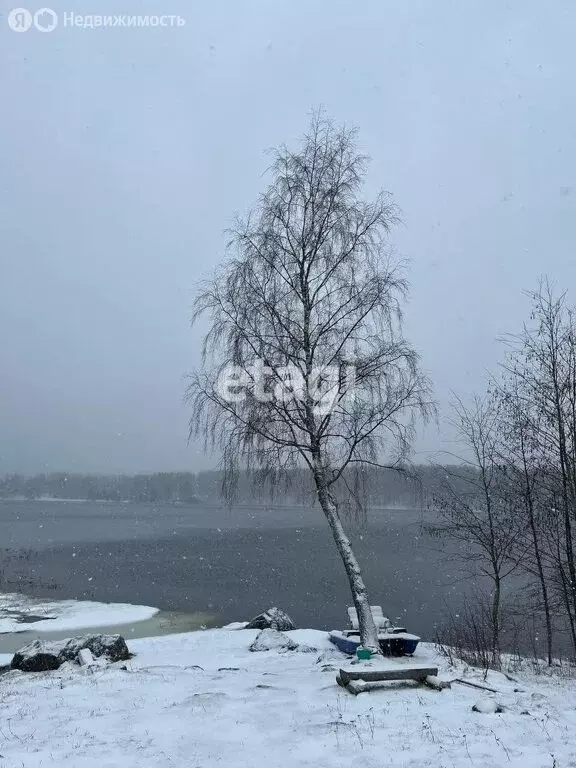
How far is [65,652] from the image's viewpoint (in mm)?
12578

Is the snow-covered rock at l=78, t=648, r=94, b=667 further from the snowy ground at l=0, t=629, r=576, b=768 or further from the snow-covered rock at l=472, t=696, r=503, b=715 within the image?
the snow-covered rock at l=472, t=696, r=503, b=715

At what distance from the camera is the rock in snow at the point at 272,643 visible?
13098 mm

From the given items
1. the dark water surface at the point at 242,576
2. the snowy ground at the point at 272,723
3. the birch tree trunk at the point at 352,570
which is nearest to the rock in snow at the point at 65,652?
the snowy ground at the point at 272,723

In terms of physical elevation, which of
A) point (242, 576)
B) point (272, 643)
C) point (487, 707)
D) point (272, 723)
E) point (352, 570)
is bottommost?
point (242, 576)

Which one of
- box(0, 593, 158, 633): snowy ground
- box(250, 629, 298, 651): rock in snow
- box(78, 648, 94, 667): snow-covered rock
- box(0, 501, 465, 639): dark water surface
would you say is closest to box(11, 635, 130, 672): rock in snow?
box(78, 648, 94, 667): snow-covered rock

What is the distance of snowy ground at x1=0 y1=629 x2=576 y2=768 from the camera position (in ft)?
19.0

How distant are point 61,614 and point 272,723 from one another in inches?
742

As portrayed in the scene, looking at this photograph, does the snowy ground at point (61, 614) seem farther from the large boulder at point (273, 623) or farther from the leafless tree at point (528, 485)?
the leafless tree at point (528, 485)

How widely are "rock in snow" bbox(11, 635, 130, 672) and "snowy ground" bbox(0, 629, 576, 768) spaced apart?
1953 mm

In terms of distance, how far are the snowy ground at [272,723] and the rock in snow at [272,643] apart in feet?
8.85

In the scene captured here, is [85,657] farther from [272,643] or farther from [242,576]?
[242,576]

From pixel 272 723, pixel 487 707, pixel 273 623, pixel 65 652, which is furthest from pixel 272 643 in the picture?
pixel 487 707

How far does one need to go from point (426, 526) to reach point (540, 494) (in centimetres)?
336

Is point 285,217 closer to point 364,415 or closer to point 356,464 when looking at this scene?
point 364,415
